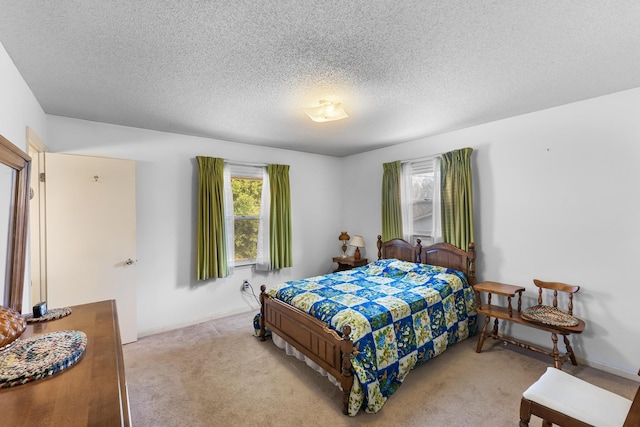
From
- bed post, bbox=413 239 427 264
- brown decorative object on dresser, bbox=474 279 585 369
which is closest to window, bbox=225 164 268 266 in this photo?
bed post, bbox=413 239 427 264

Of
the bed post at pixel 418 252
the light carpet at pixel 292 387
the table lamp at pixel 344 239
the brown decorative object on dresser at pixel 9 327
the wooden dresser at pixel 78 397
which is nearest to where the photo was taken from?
the wooden dresser at pixel 78 397

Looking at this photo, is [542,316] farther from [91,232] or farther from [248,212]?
[91,232]

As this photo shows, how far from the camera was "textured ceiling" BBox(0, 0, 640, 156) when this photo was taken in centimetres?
145

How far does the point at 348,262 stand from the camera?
4.66 m

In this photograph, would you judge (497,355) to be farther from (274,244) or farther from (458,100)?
(274,244)

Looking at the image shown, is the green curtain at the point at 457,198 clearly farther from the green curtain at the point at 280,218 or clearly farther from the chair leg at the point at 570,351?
the green curtain at the point at 280,218

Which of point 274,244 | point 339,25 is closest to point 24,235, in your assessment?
point 339,25

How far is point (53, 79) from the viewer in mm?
2158

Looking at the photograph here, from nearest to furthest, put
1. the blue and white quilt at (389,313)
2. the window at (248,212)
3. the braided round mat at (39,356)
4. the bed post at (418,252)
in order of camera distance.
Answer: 1. the braided round mat at (39,356)
2. the blue and white quilt at (389,313)
3. the bed post at (418,252)
4. the window at (248,212)

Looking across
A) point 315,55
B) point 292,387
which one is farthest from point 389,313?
A: point 315,55

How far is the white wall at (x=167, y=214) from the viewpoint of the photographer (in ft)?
10.4

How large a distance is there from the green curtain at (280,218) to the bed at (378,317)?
106 cm

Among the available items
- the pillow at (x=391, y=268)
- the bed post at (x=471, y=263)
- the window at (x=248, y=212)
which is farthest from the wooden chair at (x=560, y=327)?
the window at (x=248, y=212)

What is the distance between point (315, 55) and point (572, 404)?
2450 mm
